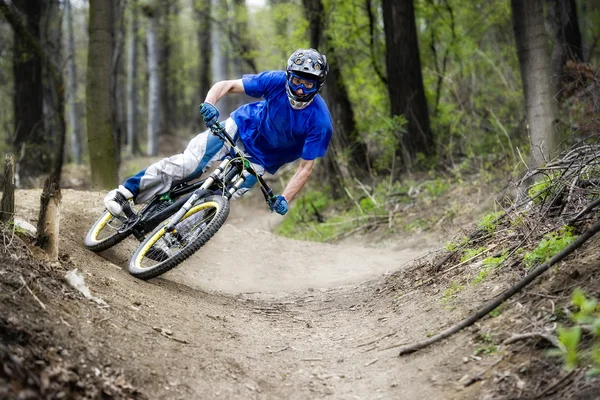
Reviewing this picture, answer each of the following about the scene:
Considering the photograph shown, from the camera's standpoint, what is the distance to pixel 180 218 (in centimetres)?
586

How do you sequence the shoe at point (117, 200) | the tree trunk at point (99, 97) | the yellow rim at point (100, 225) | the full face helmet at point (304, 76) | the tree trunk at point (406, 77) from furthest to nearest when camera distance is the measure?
the tree trunk at point (406, 77) → the tree trunk at point (99, 97) → the yellow rim at point (100, 225) → the shoe at point (117, 200) → the full face helmet at point (304, 76)

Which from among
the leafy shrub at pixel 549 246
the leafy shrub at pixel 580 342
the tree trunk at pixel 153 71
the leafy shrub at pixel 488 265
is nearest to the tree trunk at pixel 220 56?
the tree trunk at pixel 153 71

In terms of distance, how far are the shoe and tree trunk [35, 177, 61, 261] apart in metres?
1.07

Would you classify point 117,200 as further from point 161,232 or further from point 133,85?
point 133,85

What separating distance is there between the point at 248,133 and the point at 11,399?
4275 millimetres

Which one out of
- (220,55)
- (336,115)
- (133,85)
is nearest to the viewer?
(336,115)

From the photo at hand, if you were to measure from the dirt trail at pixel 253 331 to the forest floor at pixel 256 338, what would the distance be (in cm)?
1

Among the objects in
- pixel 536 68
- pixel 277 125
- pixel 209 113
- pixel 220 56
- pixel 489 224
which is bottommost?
pixel 489 224

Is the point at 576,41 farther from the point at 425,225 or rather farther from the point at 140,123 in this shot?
the point at 140,123

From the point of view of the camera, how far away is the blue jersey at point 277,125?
6152 mm

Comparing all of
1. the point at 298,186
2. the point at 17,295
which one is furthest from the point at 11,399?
the point at 298,186

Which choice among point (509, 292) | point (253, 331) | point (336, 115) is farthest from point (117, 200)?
point (336, 115)

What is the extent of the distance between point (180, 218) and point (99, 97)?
178 inches

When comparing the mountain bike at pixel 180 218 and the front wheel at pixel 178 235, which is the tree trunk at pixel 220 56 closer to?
the mountain bike at pixel 180 218
